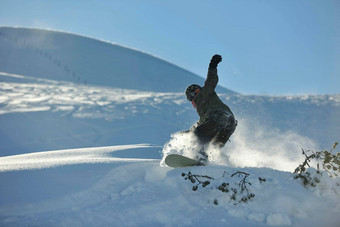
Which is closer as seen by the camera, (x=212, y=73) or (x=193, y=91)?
(x=212, y=73)

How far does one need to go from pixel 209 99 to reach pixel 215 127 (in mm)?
456

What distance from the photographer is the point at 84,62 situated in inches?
1367

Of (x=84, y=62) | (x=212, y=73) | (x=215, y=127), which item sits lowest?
(x=84, y=62)

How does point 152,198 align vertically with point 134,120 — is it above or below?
above

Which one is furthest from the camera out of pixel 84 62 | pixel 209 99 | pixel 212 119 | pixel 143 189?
pixel 84 62

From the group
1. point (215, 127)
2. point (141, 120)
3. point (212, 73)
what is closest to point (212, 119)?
point (215, 127)

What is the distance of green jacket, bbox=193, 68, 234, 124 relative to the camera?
4.21 meters

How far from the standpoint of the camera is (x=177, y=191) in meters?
2.97

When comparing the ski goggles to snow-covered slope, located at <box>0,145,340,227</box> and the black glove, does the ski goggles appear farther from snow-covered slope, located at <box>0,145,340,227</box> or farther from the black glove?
snow-covered slope, located at <box>0,145,340,227</box>

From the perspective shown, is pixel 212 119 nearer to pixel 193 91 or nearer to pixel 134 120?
pixel 193 91

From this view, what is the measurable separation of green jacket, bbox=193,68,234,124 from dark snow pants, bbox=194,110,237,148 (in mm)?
88

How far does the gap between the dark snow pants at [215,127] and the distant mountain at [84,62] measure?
23.0m

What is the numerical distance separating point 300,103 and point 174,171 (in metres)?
13.9

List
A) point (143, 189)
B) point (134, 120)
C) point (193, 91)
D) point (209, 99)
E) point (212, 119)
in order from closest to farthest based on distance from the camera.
Result: point (143, 189) → point (212, 119) → point (209, 99) → point (193, 91) → point (134, 120)
